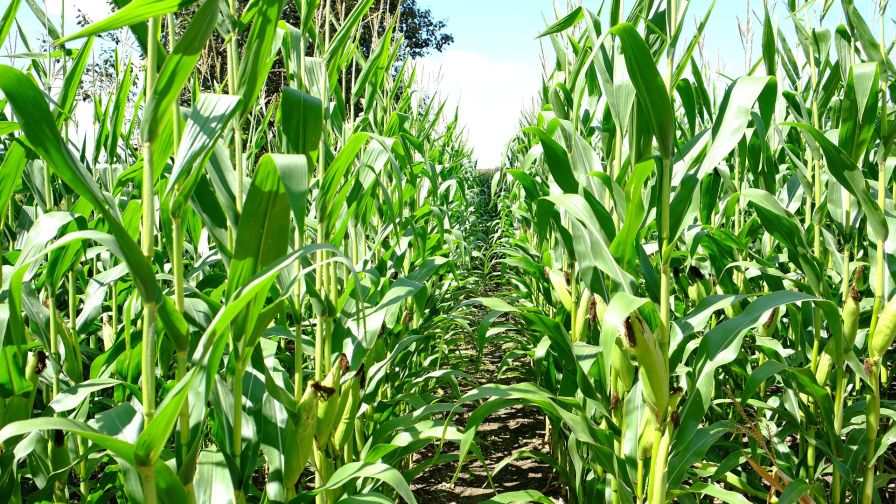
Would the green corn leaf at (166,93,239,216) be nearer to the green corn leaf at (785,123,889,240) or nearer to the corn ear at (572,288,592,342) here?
the green corn leaf at (785,123,889,240)

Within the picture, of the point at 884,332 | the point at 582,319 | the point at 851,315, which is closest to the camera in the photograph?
the point at 884,332

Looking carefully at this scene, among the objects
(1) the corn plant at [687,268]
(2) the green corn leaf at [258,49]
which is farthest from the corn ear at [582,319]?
(2) the green corn leaf at [258,49]

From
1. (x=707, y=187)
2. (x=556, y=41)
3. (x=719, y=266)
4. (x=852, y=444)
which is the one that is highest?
(x=556, y=41)

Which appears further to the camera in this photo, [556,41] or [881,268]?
[556,41]

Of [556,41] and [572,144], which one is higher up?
[556,41]

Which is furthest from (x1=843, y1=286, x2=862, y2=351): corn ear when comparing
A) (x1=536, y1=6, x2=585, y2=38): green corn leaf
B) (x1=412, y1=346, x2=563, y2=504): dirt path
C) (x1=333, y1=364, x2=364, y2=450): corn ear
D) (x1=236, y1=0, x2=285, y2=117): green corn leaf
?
(x1=236, y1=0, x2=285, y2=117): green corn leaf

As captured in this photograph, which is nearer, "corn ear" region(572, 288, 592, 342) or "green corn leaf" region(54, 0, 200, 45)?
"green corn leaf" region(54, 0, 200, 45)

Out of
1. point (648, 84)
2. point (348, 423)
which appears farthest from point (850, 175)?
point (348, 423)

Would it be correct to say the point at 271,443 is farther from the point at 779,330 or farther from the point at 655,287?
the point at 779,330

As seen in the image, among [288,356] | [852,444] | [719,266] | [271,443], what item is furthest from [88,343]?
[852,444]

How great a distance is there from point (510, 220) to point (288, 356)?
5898 millimetres

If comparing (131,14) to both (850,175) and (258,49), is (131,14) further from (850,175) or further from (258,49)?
(850,175)

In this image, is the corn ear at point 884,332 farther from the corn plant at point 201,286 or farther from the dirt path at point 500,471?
the dirt path at point 500,471

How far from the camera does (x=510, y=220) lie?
7.89 m
